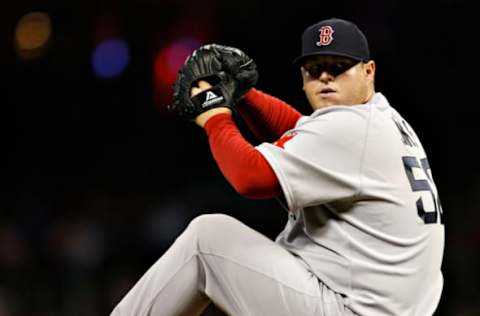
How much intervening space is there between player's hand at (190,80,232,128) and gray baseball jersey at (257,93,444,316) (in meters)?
0.16

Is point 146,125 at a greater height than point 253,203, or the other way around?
point 146,125

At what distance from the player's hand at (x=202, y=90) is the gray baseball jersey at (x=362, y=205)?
0.63 feet

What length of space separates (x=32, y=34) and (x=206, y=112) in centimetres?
493

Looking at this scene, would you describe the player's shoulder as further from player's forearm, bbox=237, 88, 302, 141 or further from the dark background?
the dark background

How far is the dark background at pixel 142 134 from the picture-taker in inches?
209

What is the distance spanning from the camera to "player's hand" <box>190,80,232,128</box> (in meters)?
2.14

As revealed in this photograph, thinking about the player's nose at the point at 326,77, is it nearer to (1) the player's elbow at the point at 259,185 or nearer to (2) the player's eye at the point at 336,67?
(2) the player's eye at the point at 336,67

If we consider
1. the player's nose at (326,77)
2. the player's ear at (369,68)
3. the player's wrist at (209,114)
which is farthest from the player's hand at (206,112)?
the player's ear at (369,68)

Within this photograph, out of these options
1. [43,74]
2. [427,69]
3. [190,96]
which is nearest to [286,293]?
[190,96]

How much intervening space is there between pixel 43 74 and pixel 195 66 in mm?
4603

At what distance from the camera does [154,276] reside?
209cm

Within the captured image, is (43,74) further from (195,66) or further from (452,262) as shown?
(195,66)

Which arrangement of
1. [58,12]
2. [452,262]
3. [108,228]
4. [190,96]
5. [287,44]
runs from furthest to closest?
[58,12], [287,44], [108,228], [452,262], [190,96]

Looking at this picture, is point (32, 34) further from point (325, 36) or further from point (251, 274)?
point (251, 274)
